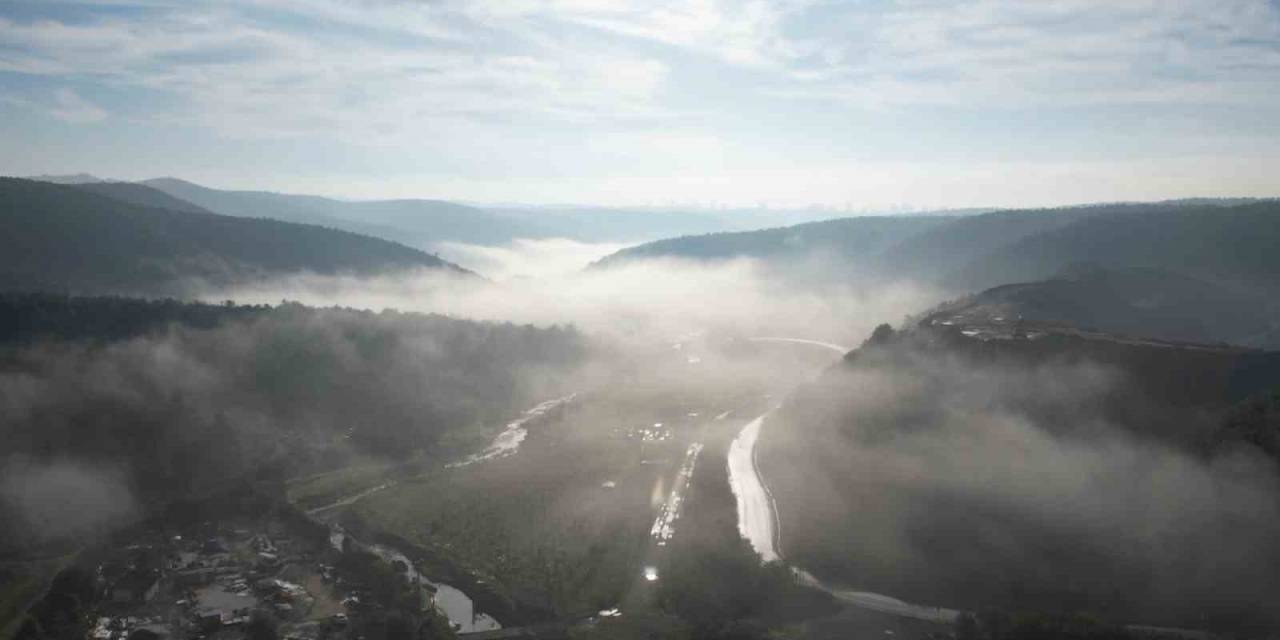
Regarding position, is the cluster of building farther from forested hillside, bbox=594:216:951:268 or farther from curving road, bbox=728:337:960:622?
forested hillside, bbox=594:216:951:268

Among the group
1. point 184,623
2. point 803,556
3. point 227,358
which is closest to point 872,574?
point 803,556

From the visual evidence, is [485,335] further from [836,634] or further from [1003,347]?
[836,634]

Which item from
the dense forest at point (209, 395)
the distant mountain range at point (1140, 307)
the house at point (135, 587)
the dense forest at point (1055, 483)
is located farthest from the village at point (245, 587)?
the distant mountain range at point (1140, 307)

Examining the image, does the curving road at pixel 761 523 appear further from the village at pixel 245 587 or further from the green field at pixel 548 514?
the village at pixel 245 587

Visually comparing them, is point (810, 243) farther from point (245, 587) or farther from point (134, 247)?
point (245, 587)

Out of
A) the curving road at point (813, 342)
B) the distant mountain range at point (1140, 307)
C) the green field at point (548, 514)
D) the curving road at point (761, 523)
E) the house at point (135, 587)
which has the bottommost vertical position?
the house at point (135, 587)

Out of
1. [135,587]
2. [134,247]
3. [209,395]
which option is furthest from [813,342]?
[135,587]
